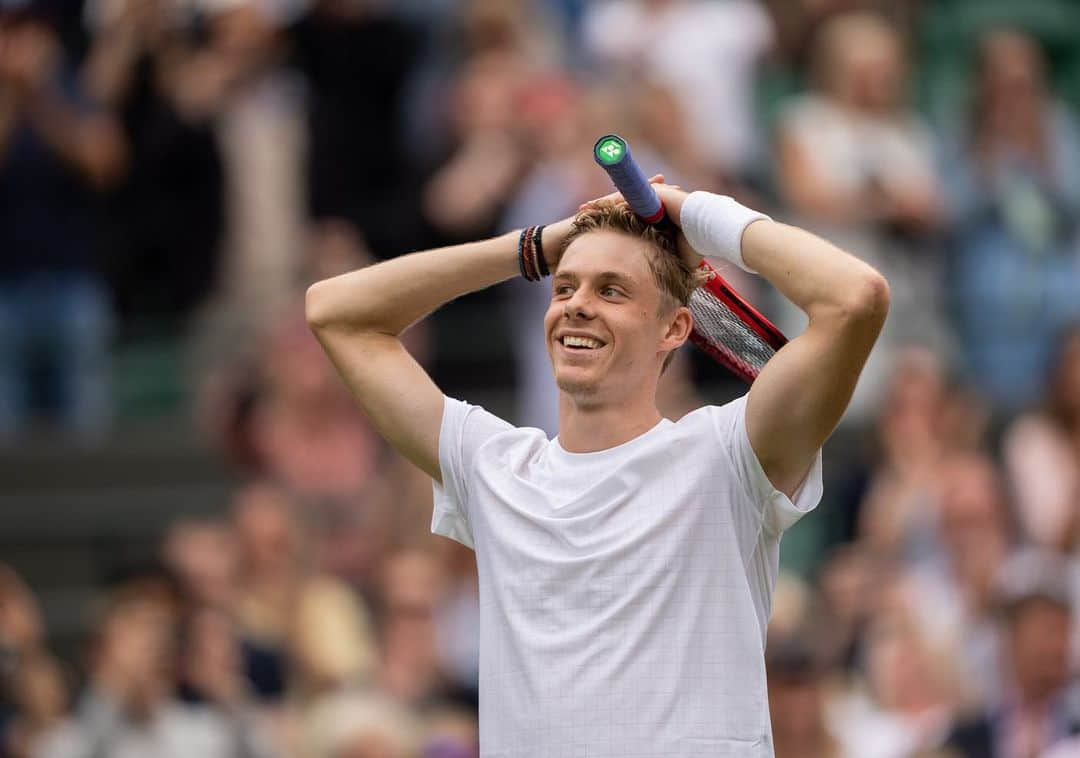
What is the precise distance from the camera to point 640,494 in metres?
4.20

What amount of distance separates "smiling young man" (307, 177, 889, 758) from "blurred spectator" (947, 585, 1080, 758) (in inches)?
140

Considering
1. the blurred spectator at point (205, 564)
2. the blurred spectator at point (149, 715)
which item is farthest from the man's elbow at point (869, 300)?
the blurred spectator at point (205, 564)

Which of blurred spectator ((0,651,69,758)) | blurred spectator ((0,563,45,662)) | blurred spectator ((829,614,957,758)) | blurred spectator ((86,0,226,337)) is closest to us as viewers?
blurred spectator ((829,614,957,758))

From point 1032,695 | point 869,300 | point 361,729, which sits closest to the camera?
point 869,300

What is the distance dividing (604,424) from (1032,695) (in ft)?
12.5

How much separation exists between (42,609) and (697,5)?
437 centimetres

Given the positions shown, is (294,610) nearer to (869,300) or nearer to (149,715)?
(149,715)

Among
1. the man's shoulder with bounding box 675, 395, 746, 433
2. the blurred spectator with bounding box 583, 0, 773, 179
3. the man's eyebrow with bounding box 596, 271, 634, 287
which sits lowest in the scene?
the man's shoulder with bounding box 675, 395, 746, 433

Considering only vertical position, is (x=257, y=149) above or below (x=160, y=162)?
above

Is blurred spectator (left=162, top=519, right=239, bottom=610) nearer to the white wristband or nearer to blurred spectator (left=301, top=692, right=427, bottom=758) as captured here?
blurred spectator (left=301, top=692, right=427, bottom=758)

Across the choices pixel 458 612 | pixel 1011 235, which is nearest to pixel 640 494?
pixel 458 612

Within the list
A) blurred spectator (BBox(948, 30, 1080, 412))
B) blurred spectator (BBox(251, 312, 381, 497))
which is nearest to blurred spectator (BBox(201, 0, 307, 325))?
blurred spectator (BBox(251, 312, 381, 497))

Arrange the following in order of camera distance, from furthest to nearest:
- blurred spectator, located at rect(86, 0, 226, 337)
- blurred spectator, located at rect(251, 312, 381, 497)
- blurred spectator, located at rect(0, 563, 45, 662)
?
blurred spectator, located at rect(86, 0, 226, 337)
blurred spectator, located at rect(251, 312, 381, 497)
blurred spectator, located at rect(0, 563, 45, 662)

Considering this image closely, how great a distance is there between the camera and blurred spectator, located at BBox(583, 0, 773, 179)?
1078cm
